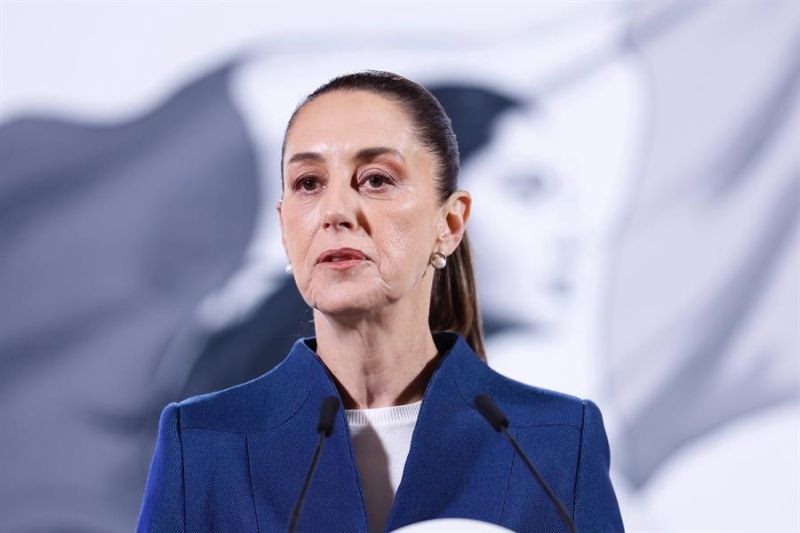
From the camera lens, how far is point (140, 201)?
6.79ft

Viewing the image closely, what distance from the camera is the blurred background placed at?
1.99 meters

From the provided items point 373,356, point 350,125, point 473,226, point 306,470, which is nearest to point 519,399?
point 373,356

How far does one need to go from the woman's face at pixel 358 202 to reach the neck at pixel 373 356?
40 mm

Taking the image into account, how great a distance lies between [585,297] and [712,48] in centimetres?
59

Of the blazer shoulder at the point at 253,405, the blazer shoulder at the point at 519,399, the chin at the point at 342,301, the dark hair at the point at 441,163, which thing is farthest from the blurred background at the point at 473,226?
the chin at the point at 342,301

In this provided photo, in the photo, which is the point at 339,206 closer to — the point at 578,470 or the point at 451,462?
the point at 451,462

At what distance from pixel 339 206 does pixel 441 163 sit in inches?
9.1

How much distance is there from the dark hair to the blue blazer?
0.57ft

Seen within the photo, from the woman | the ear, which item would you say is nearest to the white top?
the woman

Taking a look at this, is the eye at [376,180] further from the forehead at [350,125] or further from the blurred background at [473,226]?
the blurred background at [473,226]

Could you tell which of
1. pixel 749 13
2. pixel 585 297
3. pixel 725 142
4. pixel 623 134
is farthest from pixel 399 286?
pixel 749 13

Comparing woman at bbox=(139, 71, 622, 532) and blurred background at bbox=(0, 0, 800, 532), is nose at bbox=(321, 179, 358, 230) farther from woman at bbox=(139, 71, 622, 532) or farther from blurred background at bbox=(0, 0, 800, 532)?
blurred background at bbox=(0, 0, 800, 532)

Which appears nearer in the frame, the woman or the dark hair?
the woman

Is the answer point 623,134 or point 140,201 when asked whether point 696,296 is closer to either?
point 623,134
